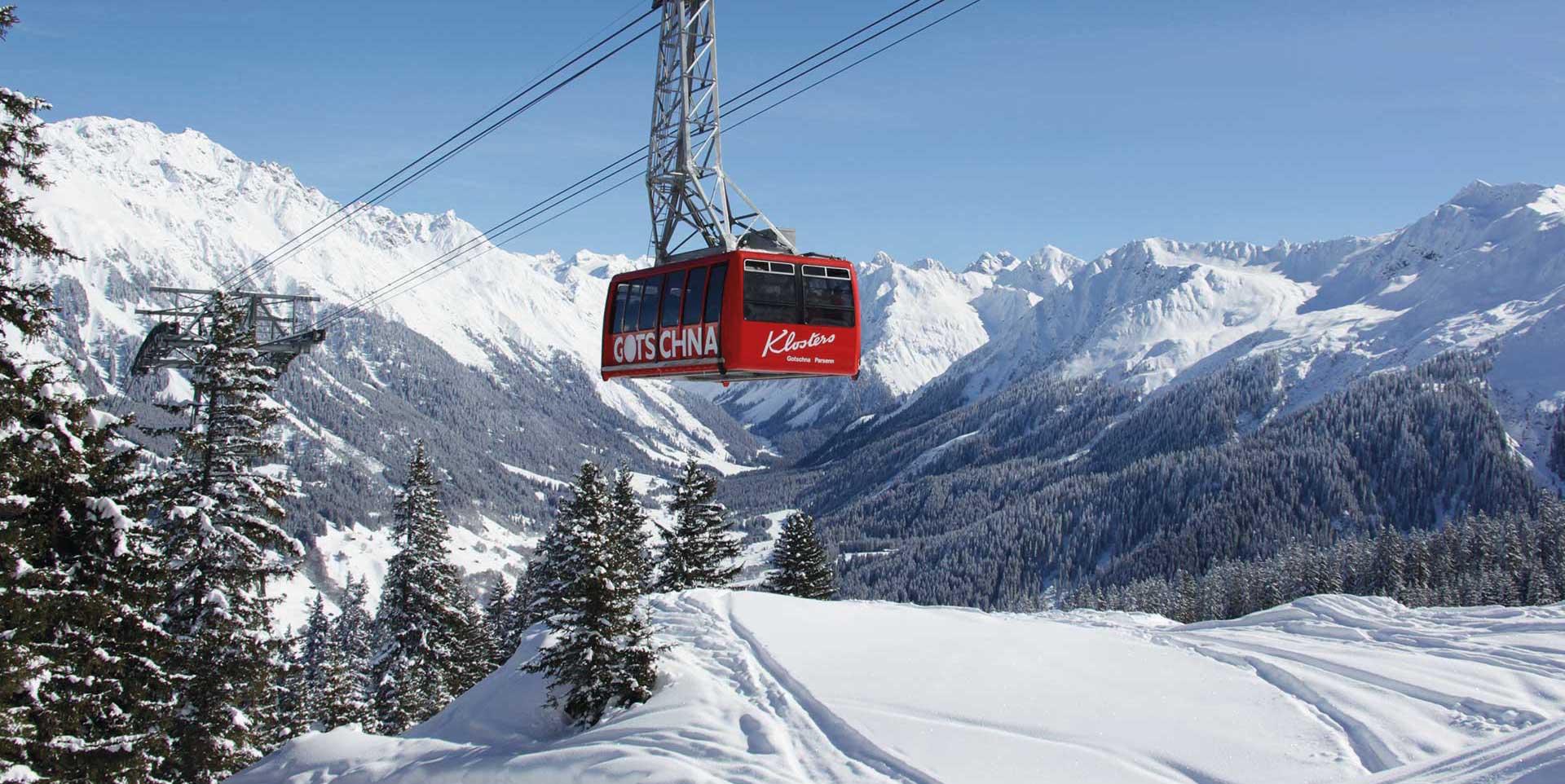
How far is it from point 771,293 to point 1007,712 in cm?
1173

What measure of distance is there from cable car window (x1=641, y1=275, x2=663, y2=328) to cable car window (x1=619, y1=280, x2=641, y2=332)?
7.8 inches

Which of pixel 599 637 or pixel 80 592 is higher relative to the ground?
pixel 80 592

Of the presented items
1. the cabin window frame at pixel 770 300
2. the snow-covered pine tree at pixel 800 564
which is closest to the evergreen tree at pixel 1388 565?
the snow-covered pine tree at pixel 800 564

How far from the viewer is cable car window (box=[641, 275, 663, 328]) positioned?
24.5m

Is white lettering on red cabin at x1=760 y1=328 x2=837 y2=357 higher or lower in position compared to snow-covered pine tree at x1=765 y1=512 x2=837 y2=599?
higher

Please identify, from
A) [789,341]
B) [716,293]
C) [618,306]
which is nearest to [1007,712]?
[789,341]

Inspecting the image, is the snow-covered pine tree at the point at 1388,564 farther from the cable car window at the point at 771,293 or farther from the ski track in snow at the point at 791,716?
the cable car window at the point at 771,293

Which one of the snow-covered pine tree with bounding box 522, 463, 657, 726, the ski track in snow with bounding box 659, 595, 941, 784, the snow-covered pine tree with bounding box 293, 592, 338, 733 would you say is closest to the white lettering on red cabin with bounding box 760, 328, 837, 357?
the snow-covered pine tree with bounding box 522, 463, 657, 726

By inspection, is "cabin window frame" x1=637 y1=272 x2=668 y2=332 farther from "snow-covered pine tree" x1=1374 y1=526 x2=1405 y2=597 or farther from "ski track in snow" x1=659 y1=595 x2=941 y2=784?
"snow-covered pine tree" x1=1374 y1=526 x2=1405 y2=597

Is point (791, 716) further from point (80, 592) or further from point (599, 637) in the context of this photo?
point (80, 592)

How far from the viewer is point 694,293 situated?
2327 cm

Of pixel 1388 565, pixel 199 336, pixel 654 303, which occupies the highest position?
pixel 199 336

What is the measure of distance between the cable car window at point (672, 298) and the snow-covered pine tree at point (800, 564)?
107 feet

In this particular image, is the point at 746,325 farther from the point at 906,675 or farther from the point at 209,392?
the point at 209,392
